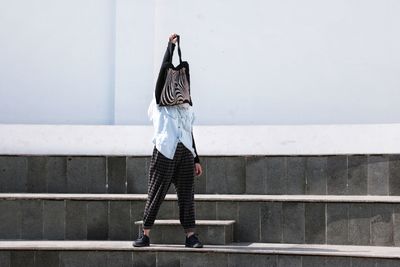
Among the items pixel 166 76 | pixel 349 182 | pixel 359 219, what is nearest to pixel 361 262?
pixel 359 219

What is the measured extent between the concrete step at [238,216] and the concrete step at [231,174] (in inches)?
9.4

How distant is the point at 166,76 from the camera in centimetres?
1040

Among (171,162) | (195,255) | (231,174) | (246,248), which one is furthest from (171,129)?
(231,174)

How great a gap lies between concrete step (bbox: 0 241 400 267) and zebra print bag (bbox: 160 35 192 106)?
134 cm

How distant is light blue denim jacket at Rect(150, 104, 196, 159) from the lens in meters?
10.3

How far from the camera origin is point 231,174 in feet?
38.0

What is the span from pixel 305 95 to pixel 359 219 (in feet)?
6.37

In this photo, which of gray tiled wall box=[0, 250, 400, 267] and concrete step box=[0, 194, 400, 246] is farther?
concrete step box=[0, 194, 400, 246]

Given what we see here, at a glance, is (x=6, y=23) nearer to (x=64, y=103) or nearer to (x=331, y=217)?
(x=64, y=103)

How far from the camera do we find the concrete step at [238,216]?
10.6m

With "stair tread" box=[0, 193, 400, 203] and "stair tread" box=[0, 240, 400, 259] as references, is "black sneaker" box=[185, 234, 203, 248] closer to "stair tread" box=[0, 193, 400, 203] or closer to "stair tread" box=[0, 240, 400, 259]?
"stair tread" box=[0, 240, 400, 259]

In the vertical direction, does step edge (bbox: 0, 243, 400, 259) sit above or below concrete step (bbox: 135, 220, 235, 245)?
below

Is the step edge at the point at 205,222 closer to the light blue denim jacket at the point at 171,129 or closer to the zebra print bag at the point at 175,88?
the light blue denim jacket at the point at 171,129

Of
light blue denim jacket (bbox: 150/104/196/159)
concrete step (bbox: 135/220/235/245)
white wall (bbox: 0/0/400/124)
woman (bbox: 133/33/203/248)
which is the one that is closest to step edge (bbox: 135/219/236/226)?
concrete step (bbox: 135/220/235/245)
